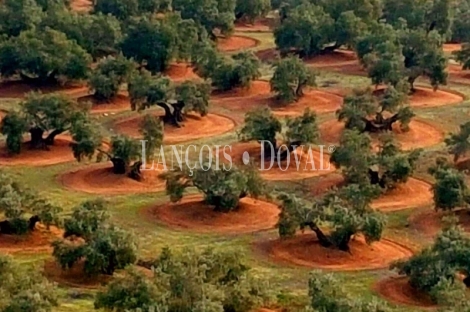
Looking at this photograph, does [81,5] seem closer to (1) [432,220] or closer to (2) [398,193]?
(2) [398,193]

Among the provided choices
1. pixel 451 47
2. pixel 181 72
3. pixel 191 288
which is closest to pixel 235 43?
pixel 181 72

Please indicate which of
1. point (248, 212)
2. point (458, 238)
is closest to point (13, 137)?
point (248, 212)

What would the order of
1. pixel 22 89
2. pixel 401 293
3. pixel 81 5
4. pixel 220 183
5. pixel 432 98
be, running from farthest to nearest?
pixel 81 5
pixel 22 89
pixel 432 98
pixel 220 183
pixel 401 293

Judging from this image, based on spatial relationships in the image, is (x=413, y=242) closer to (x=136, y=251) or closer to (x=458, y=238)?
(x=458, y=238)

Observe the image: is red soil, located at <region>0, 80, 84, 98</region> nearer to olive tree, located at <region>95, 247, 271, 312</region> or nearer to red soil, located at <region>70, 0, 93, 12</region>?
red soil, located at <region>70, 0, 93, 12</region>

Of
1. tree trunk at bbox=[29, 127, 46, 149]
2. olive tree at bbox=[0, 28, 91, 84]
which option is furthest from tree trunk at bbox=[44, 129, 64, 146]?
olive tree at bbox=[0, 28, 91, 84]

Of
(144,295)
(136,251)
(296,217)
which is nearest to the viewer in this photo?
(144,295)

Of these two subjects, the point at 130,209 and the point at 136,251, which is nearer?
the point at 136,251
